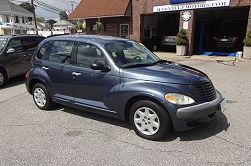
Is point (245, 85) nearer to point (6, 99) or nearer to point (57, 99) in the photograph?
point (57, 99)

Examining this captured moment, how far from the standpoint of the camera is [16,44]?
32.0 feet

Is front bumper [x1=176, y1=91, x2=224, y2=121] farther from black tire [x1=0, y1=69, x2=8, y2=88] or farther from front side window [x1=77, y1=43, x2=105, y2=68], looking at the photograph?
black tire [x1=0, y1=69, x2=8, y2=88]

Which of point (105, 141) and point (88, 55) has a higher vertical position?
point (88, 55)

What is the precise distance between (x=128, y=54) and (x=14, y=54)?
6.08m

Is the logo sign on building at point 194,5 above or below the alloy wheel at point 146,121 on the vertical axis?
above

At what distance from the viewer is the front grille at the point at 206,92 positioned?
4195mm

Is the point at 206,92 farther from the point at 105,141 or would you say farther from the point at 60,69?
the point at 60,69

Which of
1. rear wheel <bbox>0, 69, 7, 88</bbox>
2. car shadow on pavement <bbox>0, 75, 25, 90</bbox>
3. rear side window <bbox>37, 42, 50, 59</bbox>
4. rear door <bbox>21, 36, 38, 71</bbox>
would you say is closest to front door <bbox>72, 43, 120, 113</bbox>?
rear side window <bbox>37, 42, 50, 59</bbox>

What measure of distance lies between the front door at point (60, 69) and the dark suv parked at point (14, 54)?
13.6 feet

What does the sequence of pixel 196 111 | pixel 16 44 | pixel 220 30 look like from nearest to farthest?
pixel 196 111 → pixel 16 44 → pixel 220 30

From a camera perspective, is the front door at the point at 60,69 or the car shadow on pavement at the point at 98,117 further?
the front door at the point at 60,69

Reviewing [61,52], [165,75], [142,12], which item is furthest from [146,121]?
[142,12]

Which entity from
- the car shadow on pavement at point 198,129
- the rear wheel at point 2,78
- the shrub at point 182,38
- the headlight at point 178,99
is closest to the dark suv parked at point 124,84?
the headlight at point 178,99

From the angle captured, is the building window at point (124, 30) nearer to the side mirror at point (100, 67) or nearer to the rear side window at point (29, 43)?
the rear side window at point (29, 43)
